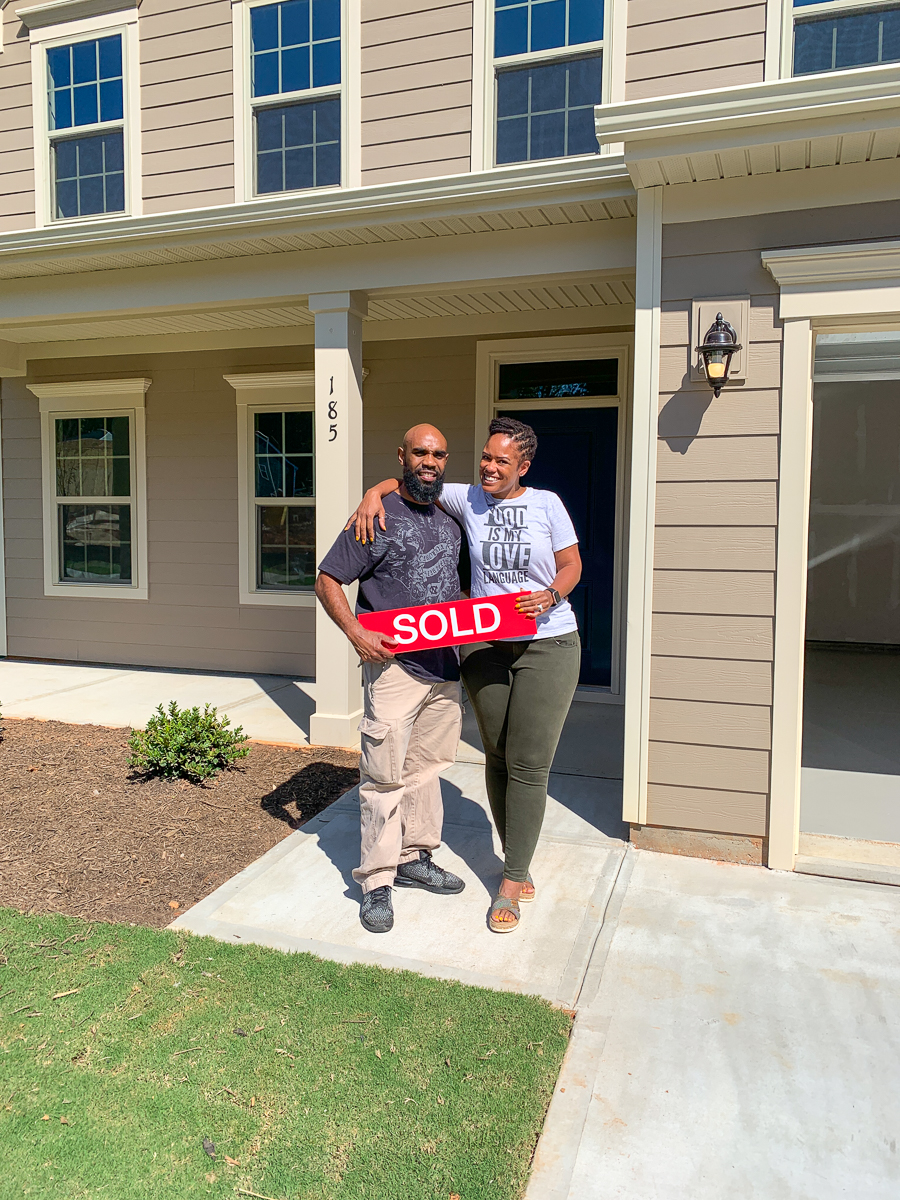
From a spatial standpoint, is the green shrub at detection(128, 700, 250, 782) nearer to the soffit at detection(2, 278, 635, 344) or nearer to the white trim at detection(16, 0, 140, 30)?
the soffit at detection(2, 278, 635, 344)

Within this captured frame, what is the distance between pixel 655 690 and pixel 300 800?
1.92 m

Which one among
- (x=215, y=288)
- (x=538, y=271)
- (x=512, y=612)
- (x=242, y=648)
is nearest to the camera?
(x=512, y=612)

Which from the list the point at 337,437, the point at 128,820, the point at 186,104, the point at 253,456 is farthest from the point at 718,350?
the point at 253,456

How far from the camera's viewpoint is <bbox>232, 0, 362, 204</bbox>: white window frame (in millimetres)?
4992

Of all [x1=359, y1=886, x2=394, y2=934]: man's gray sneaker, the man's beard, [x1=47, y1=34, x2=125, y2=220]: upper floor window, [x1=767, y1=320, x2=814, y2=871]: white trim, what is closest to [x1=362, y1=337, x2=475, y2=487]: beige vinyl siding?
[x1=47, y1=34, x2=125, y2=220]: upper floor window

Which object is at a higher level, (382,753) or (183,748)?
(382,753)

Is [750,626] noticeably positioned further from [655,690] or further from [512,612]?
[512,612]

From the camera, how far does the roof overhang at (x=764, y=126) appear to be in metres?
2.93

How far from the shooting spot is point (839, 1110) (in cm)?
208

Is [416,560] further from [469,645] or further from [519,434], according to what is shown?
[519,434]

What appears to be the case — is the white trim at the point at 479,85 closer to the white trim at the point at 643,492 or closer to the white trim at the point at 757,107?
the white trim at the point at 643,492

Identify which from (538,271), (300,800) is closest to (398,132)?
(538,271)

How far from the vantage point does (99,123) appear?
5.80 m

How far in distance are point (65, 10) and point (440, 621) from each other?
5.85 meters
